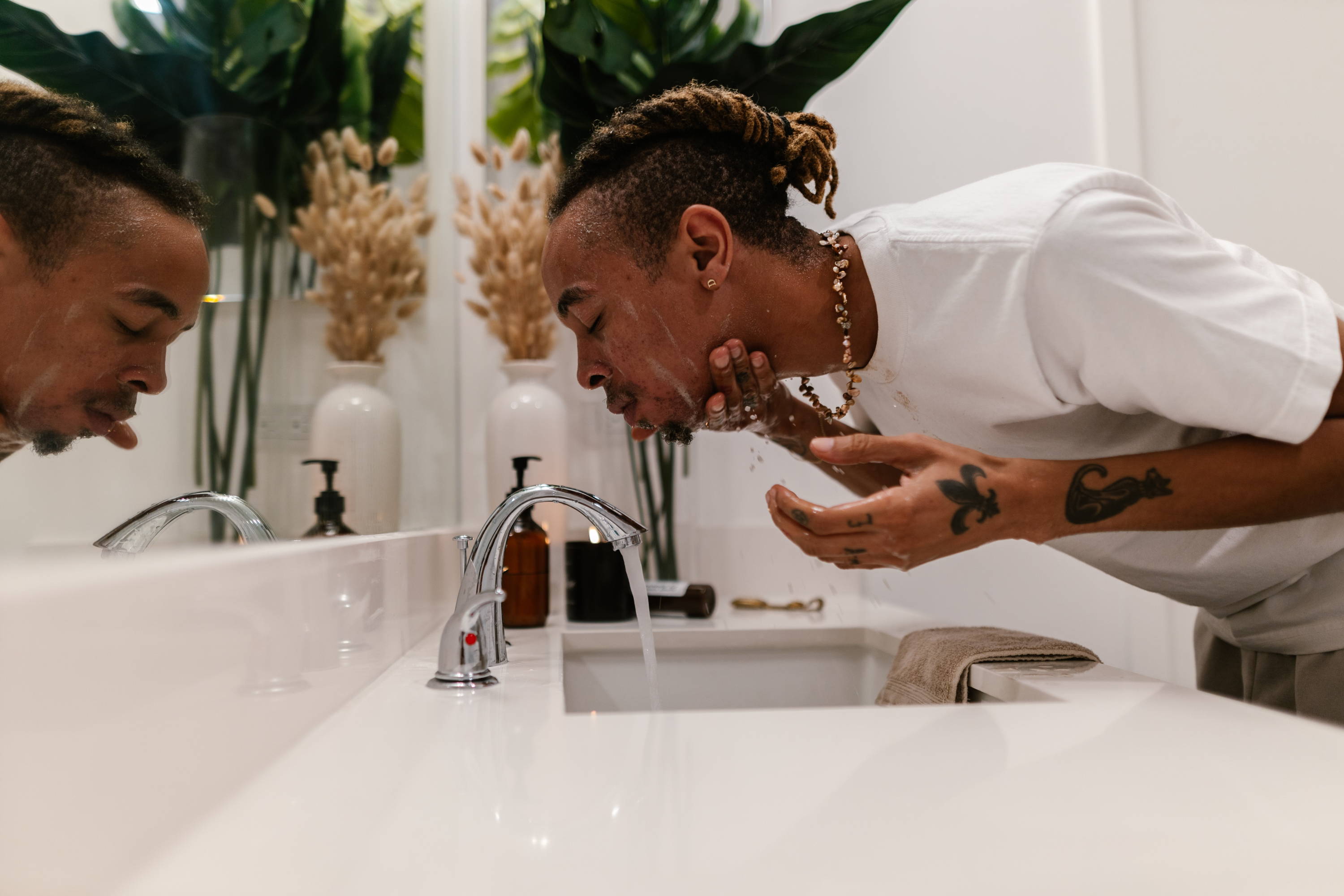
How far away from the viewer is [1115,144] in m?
1.25

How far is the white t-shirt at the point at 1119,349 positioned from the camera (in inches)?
23.1

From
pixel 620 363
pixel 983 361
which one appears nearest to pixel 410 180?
pixel 620 363

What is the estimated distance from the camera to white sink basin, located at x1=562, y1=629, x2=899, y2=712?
1.08 metres

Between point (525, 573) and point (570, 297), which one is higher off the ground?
point (570, 297)

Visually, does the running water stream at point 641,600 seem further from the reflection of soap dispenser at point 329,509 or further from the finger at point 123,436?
the finger at point 123,436

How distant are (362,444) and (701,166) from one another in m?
0.39

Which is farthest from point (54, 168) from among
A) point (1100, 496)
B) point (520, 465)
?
point (520, 465)

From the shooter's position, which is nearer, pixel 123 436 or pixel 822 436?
pixel 123 436

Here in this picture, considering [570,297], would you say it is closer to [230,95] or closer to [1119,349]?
[230,95]

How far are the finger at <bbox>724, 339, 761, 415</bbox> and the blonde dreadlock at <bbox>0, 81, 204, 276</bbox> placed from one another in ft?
1.65

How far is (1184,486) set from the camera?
0.61 m

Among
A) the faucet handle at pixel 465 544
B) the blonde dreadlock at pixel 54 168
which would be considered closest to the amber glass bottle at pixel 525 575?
the faucet handle at pixel 465 544

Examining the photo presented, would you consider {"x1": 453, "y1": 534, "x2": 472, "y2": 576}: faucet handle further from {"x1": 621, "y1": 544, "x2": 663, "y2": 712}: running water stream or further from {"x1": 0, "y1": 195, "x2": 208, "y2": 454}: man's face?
{"x1": 0, "y1": 195, "x2": 208, "y2": 454}: man's face

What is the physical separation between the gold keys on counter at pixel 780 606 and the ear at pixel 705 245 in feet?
2.23
